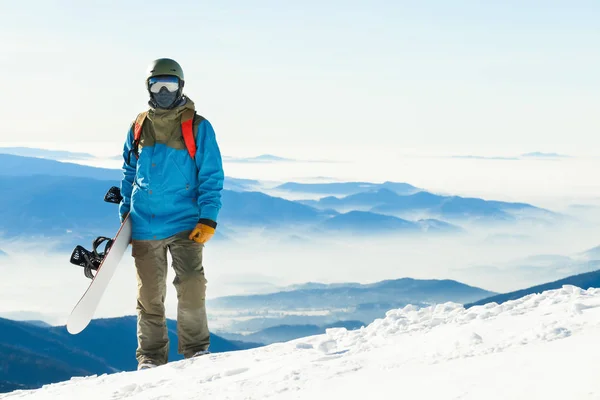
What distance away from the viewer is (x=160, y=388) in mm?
5168

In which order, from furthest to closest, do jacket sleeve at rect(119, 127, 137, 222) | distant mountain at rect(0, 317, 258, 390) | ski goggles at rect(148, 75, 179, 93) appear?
distant mountain at rect(0, 317, 258, 390), jacket sleeve at rect(119, 127, 137, 222), ski goggles at rect(148, 75, 179, 93)

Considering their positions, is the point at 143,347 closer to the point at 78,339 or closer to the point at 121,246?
the point at 121,246

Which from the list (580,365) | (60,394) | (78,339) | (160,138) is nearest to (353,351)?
(580,365)

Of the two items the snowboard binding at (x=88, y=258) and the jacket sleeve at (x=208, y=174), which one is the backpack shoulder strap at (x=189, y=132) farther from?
the snowboard binding at (x=88, y=258)

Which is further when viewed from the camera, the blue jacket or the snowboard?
the snowboard

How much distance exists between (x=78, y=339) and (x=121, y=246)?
402 feet

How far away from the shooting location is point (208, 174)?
6598 mm

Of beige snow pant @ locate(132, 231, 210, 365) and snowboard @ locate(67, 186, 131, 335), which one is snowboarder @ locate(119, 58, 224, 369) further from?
snowboard @ locate(67, 186, 131, 335)

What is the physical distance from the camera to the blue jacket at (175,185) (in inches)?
259

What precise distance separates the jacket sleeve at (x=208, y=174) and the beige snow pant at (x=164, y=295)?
0.33m

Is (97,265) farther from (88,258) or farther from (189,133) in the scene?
(189,133)

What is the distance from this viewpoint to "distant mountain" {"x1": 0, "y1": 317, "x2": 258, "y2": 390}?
7921cm

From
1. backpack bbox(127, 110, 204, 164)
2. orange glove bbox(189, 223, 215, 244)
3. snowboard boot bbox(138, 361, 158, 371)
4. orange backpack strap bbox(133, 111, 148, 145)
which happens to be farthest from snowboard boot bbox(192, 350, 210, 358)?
orange backpack strap bbox(133, 111, 148, 145)

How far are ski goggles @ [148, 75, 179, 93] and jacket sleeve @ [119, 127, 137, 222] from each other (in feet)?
A: 1.74
